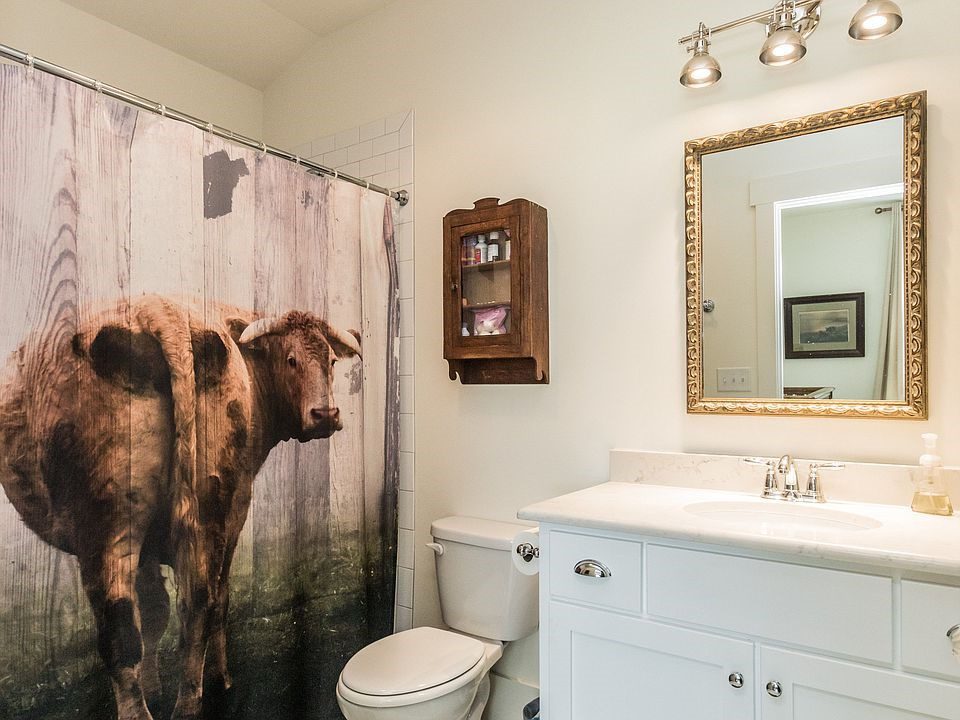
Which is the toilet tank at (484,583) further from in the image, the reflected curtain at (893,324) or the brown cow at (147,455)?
the reflected curtain at (893,324)

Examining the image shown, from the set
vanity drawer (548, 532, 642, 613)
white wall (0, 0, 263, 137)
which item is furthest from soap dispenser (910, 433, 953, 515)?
white wall (0, 0, 263, 137)

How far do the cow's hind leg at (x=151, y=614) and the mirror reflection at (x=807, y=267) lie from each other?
1476 mm

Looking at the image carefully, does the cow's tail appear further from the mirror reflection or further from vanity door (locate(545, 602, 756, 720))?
the mirror reflection

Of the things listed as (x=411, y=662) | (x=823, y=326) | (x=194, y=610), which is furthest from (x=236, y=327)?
(x=823, y=326)

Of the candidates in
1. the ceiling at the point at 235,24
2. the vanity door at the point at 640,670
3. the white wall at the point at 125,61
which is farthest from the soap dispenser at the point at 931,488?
the white wall at the point at 125,61

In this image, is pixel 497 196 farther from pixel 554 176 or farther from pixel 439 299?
pixel 439 299

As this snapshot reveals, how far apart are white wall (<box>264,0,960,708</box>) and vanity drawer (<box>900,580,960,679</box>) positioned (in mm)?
528

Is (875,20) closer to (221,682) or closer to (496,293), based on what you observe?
(496,293)

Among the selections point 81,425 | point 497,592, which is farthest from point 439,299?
point 81,425

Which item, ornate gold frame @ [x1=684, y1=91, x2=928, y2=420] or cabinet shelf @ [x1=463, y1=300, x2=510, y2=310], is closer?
ornate gold frame @ [x1=684, y1=91, x2=928, y2=420]

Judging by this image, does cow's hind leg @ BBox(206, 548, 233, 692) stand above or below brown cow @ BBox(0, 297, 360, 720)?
below

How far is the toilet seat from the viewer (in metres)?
1.61

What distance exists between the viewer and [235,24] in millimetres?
2473

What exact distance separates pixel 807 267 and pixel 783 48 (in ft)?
1.72
